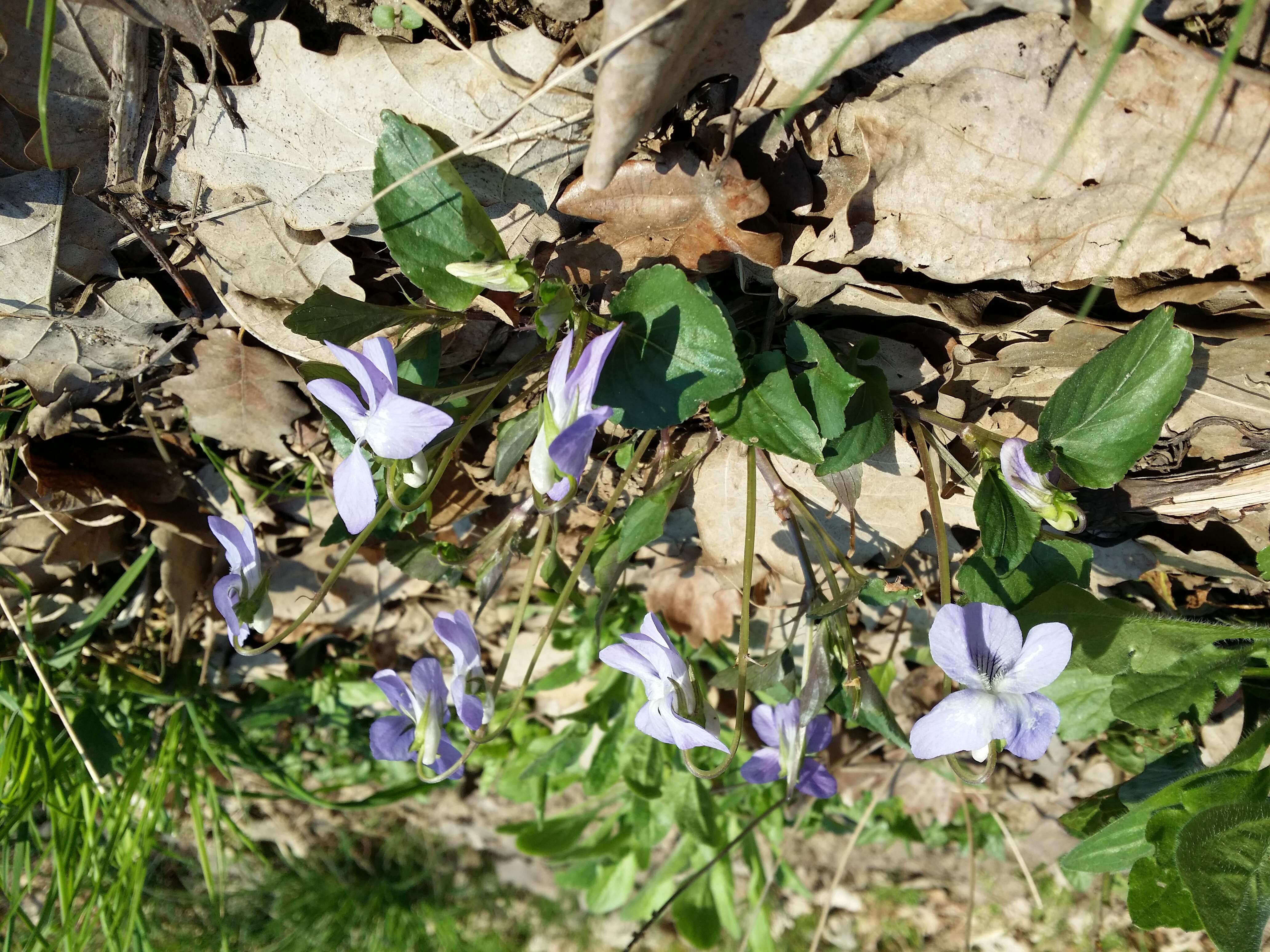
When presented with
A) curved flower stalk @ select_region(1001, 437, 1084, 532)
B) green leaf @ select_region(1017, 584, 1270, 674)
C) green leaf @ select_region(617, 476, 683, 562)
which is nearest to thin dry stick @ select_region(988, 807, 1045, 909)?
green leaf @ select_region(1017, 584, 1270, 674)

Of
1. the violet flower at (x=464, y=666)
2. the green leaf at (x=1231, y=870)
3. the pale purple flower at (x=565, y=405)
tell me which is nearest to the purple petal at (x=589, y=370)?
the pale purple flower at (x=565, y=405)

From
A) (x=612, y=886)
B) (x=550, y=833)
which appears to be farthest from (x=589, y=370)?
(x=612, y=886)

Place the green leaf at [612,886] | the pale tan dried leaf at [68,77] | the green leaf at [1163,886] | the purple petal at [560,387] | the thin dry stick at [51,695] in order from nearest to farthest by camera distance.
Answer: the purple petal at [560,387] → the pale tan dried leaf at [68,77] → the green leaf at [1163,886] → the thin dry stick at [51,695] → the green leaf at [612,886]

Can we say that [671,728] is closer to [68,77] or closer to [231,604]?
[231,604]

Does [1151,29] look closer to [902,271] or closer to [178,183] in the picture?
[902,271]

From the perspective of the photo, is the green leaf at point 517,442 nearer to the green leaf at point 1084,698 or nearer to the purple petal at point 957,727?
the purple petal at point 957,727

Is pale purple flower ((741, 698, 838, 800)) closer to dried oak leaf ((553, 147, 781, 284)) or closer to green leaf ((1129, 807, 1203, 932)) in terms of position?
green leaf ((1129, 807, 1203, 932))

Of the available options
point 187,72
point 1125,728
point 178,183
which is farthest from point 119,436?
point 1125,728
